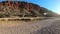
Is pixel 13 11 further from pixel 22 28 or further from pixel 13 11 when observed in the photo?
pixel 22 28

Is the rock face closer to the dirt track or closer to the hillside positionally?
the hillside

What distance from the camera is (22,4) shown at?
86562mm

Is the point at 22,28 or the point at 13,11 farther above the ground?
the point at 22,28

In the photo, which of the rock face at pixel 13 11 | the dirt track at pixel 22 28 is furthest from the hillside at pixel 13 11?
the dirt track at pixel 22 28

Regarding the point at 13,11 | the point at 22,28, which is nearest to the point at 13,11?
the point at 13,11

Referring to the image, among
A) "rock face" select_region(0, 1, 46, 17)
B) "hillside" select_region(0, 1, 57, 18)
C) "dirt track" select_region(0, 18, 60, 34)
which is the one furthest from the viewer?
"rock face" select_region(0, 1, 46, 17)

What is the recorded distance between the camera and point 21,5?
283ft

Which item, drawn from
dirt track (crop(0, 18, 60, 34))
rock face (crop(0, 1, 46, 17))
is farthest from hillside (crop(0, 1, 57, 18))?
dirt track (crop(0, 18, 60, 34))

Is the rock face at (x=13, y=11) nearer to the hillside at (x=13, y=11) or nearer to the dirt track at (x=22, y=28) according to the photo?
the hillside at (x=13, y=11)

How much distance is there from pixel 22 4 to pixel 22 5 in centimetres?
131

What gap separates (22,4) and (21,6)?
6.50ft

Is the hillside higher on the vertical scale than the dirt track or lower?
lower

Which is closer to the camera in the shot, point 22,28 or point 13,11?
point 22,28

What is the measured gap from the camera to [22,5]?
8544cm
